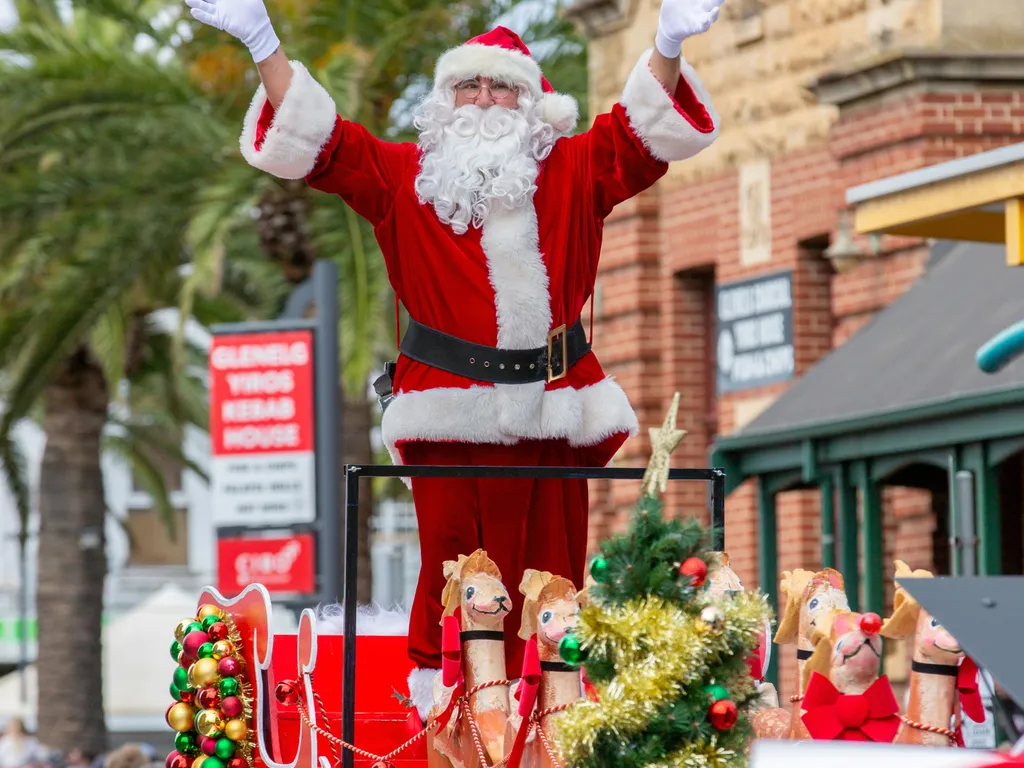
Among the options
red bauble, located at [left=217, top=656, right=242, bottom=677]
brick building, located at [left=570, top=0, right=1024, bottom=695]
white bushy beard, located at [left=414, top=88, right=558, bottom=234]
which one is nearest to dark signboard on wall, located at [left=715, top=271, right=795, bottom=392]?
brick building, located at [left=570, top=0, right=1024, bottom=695]

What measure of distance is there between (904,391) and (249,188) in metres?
6.38

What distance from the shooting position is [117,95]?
1781cm

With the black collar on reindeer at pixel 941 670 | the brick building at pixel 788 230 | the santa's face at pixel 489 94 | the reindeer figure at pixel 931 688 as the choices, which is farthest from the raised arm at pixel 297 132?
the brick building at pixel 788 230

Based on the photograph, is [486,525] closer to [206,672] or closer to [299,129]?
[206,672]

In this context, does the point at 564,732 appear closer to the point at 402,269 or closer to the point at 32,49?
the point at 402,269

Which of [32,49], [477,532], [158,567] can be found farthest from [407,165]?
[158,567]

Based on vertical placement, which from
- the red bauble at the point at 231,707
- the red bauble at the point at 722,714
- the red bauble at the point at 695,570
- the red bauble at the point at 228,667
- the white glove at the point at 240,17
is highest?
the white glove at the point at 240,17

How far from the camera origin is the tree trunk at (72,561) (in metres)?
23.0

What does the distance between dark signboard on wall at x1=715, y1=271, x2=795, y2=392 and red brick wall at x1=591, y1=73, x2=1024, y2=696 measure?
0.10 m

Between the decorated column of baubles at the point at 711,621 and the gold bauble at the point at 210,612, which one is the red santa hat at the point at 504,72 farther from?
the decorated column of baubles at the point at 711,621

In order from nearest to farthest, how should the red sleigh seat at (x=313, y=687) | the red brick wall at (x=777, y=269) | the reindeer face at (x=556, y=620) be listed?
the reindeer face at (x=556, y=620) → the red sleigh seat at (x=313, y=687) → the red brick wall at (x=777, y=269)

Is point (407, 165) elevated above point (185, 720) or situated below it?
above

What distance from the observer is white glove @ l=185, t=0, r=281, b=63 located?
556 centimetres

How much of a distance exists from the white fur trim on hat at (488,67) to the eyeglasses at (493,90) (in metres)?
0.02
